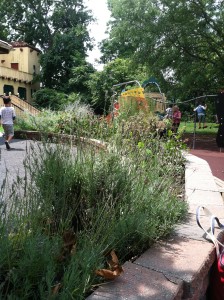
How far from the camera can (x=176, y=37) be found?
1903 centimetres

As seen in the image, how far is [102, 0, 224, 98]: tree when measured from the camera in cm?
1858

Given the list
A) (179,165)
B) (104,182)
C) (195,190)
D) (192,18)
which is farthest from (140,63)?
(104,182)

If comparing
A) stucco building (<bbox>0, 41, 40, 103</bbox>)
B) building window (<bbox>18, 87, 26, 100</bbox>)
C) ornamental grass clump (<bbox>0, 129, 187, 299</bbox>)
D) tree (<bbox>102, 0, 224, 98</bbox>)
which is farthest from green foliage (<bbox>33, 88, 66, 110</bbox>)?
ornamental grass clump (<bbox>0, 129, 187, 299</bbox>)

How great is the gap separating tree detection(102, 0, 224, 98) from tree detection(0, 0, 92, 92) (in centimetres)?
1688

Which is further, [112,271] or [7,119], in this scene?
[7,119]

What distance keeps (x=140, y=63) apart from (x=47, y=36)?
2598cm

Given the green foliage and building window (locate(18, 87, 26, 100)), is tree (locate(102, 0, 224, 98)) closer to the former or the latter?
A: the green foliage

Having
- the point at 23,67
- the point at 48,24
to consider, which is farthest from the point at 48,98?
the point at 48,24

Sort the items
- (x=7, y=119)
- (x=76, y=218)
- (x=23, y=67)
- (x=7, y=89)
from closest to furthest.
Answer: (x=76, y=218) < (x=7, y=119) < (x=7, y=89) < (x=23, y=67)

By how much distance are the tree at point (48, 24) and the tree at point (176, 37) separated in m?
16.9

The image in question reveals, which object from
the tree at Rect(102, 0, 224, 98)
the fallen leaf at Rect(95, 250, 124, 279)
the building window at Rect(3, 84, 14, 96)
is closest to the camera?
the fallen leaf at Rect(95, 250, 124, 279)

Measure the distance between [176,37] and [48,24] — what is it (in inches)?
1100

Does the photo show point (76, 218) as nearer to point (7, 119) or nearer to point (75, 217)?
point (75, 217)

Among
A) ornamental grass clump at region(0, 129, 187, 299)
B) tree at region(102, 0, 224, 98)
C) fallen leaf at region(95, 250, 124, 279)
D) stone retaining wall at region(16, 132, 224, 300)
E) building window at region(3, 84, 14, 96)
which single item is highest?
tree at region(102, 0, 224, 98)
